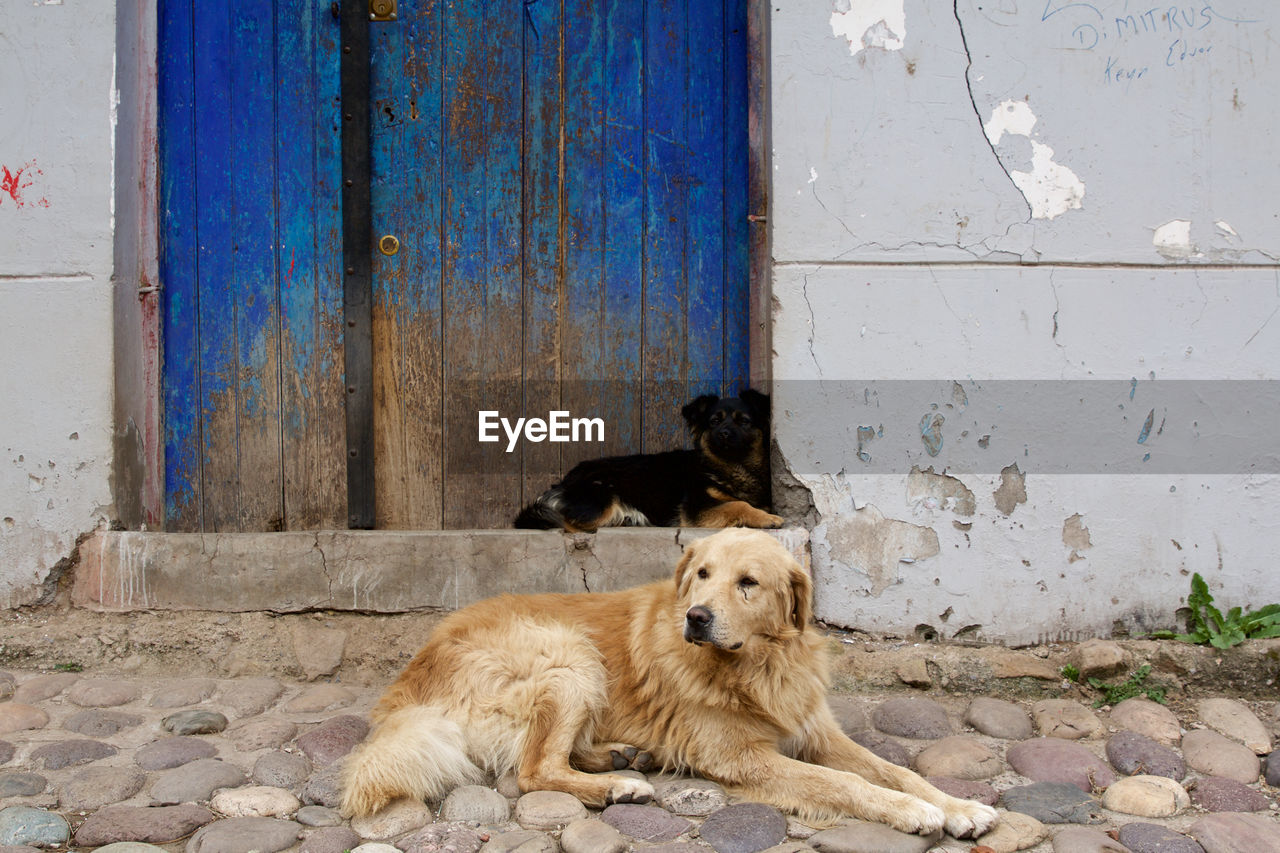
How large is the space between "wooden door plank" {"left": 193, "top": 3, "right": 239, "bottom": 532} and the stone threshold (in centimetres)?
50

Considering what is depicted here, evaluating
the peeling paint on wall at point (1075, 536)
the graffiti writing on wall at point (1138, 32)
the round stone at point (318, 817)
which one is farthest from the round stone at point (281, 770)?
the graffiti writing on wall at point (1138, 32)

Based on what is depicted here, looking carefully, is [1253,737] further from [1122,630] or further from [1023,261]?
[1023,261]

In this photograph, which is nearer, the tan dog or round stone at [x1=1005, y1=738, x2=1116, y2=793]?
the tan dog

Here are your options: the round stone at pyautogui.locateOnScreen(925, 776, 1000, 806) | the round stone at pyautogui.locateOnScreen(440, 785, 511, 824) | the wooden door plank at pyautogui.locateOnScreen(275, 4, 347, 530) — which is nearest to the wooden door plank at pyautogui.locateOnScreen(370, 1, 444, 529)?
the wooden door plank at pyautogui.locateOnScreen(275, 4, 347, 530)

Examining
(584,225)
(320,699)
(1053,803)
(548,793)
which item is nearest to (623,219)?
(584,225)

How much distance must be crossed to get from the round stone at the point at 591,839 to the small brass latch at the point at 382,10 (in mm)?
3699

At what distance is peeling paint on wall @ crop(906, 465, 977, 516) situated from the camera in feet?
13.5

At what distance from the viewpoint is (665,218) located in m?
4.70

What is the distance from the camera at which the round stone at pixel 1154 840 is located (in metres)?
2.65

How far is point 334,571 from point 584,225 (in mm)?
1957

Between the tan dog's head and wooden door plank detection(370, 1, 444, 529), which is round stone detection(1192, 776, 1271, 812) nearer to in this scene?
the tan dog's head

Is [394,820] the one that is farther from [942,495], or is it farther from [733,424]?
[942,495]

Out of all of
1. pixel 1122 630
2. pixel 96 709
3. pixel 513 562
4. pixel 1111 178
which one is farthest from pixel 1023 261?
pixel 96 709

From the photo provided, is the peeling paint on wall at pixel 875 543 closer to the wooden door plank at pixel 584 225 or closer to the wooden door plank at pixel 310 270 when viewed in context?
the wooden door plank at pixel 584 225
